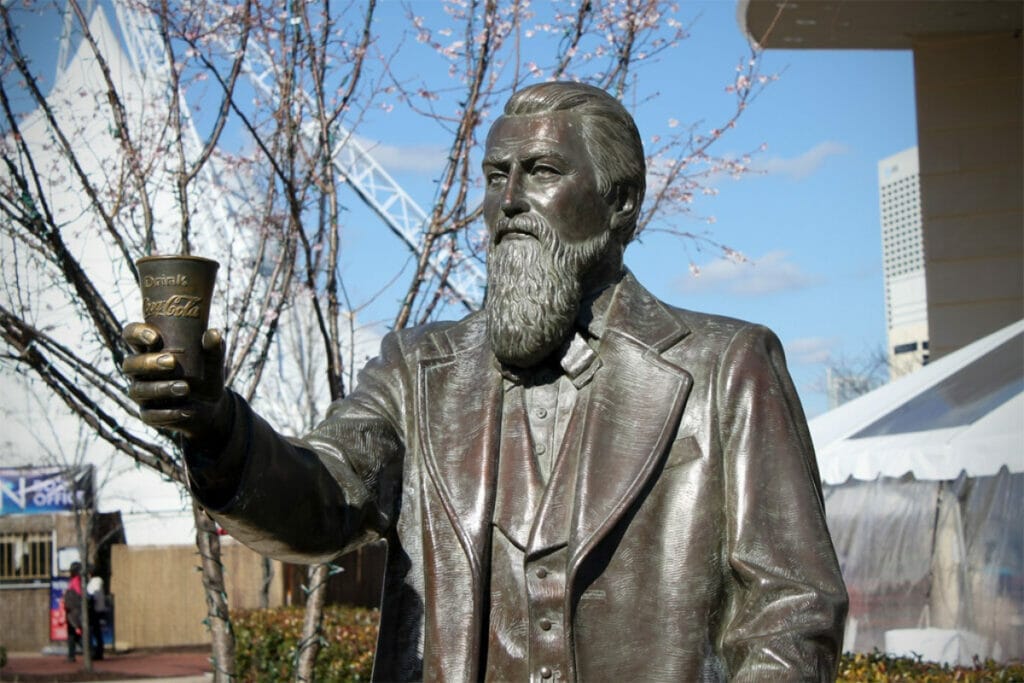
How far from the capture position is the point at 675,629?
2678mm

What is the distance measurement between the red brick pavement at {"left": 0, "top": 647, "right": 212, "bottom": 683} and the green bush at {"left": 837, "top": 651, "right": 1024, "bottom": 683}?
917 centimetres

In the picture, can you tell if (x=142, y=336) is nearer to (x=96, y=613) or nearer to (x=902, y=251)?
(x=96, y=613)

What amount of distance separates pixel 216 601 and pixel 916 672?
445 cm

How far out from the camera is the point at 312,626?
7426 millimetres

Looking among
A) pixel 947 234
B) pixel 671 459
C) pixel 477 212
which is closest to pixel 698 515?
pixel 671 459

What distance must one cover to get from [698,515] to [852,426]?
927 centimetres

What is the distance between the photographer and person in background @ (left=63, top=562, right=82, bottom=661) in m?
19.7

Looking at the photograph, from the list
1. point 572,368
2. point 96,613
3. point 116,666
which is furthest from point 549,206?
point 96,613

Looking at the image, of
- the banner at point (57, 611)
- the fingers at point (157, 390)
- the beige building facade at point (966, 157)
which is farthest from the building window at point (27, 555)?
the fingers at point (157, 390)

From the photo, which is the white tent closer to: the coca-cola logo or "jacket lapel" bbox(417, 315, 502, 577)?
A: "jacket lapel" bbox(417, 315, 502, 577)

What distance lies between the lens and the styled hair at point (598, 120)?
Result: 2.94 metres

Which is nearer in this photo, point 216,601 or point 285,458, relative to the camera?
point 285,458

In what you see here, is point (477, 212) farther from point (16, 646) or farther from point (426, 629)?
point (16, 646)

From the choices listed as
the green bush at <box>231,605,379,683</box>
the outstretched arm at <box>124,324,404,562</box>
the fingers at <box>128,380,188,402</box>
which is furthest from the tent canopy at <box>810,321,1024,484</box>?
the fingers at <box>128,380,188,402</box>
